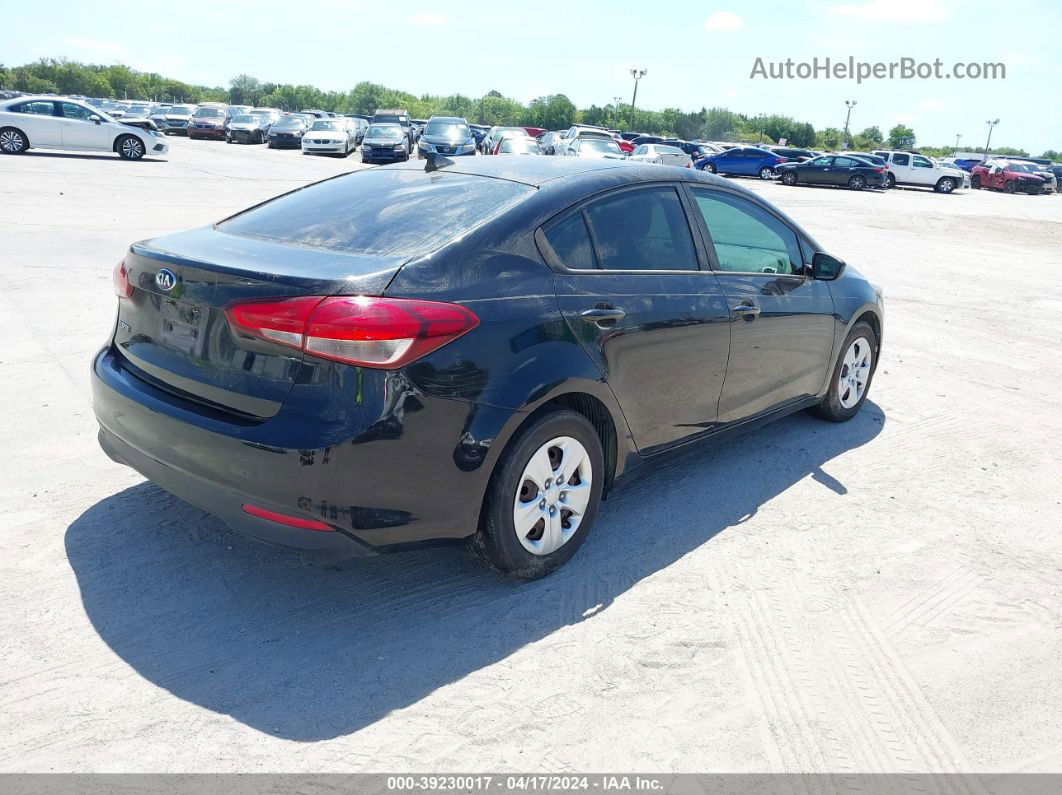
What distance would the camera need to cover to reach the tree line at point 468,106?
101m

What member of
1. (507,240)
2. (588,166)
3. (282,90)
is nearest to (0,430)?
(507,240)

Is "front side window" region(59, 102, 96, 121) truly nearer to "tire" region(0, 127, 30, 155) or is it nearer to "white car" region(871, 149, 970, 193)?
"tire" region(0, 127, 30, 155)

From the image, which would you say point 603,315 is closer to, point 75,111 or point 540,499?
point 540,499

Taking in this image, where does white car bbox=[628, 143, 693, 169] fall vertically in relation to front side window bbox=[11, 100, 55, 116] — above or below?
above

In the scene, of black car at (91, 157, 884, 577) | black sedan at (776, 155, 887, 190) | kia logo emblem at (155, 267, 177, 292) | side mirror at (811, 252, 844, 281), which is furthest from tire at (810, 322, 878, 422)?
black sedan at (776, 155, 887, 190)

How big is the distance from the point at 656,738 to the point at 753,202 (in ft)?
10.7

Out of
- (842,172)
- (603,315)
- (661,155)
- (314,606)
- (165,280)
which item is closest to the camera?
(165,280)

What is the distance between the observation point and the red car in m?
45.2

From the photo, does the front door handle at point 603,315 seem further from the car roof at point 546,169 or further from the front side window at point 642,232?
the car roof at point 546,169

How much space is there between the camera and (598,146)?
87.7 feet

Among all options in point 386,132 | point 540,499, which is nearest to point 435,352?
point 540,499

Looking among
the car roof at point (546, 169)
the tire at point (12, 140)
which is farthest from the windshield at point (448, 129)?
the car roof at point (546, 169)

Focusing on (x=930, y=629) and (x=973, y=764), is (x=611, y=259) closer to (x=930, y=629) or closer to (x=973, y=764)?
(x=930, y=629)

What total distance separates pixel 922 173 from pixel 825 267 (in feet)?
135
